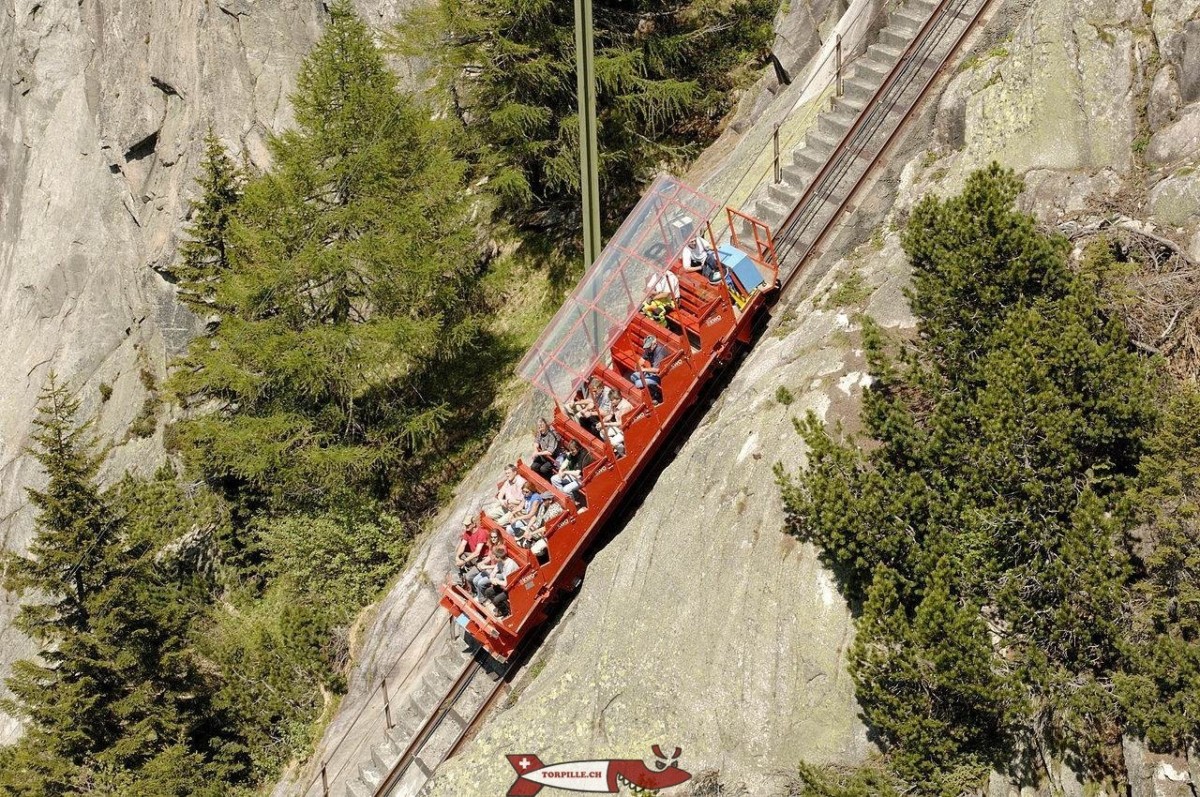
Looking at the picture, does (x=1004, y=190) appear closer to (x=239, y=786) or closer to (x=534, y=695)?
(x=534, y=695)

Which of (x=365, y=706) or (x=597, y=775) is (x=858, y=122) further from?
(x=365, y=706)

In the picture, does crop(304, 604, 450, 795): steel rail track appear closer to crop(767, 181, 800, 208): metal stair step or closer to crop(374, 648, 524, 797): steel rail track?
crop(374, 648, 524, 797): steel rail track

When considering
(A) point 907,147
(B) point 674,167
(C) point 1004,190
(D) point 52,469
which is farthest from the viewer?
(B) point 674,167

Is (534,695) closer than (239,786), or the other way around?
(534,695)

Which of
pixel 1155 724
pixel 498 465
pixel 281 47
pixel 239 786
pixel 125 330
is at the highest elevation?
pixel 281 47

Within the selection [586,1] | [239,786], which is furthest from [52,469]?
[586,1]

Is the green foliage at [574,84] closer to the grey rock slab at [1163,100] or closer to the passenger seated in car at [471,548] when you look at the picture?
the passenger seated in car at [471,548]

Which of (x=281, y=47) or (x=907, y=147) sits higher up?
(x=281, y=47)
